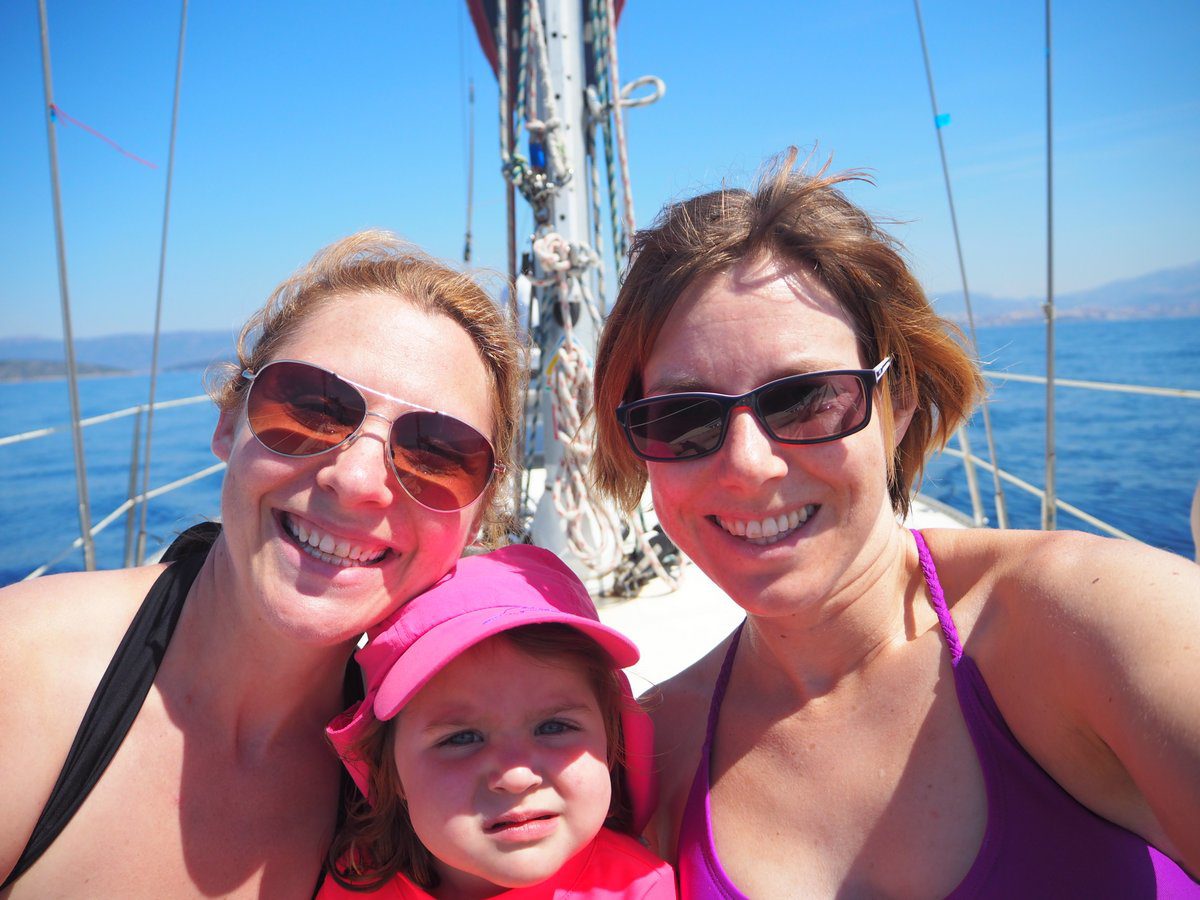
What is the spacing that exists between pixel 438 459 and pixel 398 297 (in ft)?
1.16

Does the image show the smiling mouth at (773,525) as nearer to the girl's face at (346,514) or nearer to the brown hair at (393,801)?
the brown hair at (393,801)

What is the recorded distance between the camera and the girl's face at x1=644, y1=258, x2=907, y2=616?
130 cm

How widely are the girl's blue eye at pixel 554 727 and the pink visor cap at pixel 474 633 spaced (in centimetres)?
14

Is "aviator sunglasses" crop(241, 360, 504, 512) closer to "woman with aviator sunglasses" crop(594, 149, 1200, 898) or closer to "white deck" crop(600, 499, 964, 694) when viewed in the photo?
"woman with aviator sunglasses" crop(594, 149, 1200, 898)

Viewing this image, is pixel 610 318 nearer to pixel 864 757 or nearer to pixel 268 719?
pixel 864 757

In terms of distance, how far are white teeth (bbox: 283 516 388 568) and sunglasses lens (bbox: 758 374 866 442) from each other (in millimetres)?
723

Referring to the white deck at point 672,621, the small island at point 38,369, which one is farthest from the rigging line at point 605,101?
the small island at point 38,369

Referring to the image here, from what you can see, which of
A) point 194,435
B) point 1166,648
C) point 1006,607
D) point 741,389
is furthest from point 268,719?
point 194,435

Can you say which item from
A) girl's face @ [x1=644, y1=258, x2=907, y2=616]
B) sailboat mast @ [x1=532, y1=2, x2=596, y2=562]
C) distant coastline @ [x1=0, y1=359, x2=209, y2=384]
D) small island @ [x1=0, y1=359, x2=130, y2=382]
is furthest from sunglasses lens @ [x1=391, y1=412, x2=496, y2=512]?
small island @ [x1=0, y1=359, x2=130, y2=382]

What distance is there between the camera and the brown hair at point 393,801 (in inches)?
55.4

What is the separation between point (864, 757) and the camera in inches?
53.1

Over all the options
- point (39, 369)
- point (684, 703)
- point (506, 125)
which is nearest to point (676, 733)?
point (684, 703)

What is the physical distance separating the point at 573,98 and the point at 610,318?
2356mm

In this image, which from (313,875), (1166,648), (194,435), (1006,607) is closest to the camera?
(1166,648)
